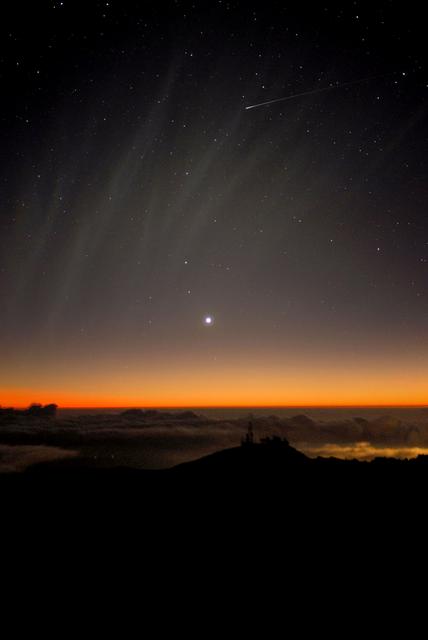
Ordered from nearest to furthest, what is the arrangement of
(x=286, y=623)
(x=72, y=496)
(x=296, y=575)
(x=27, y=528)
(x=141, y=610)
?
(x=286, y=623) < (x=141, y=610) < (x=296, y=575) < (x=27, y=528) < (x=72, y=496)

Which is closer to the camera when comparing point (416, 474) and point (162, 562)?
point (162, 562)

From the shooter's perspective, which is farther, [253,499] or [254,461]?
[254,461]

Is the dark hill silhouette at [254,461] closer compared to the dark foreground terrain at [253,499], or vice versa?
the dark foreground terrain at [253,499]

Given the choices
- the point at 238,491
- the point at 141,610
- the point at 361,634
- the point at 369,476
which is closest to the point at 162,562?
the point at 141,610

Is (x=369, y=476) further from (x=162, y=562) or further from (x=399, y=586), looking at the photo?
(x=162, y=562)

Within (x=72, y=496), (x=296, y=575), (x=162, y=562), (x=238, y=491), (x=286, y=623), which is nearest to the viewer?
(x=286, y=623)

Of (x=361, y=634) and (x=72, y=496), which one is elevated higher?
(x=361, y=634)

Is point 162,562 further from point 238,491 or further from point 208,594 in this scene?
point 238,491

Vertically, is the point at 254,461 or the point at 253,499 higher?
the point at 253,499

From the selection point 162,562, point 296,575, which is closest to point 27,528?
point 162,562

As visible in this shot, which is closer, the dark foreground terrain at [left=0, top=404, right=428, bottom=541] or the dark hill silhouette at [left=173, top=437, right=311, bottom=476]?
the dark foreground terrain at [left=0, top=404, right=428, bottom=541]
